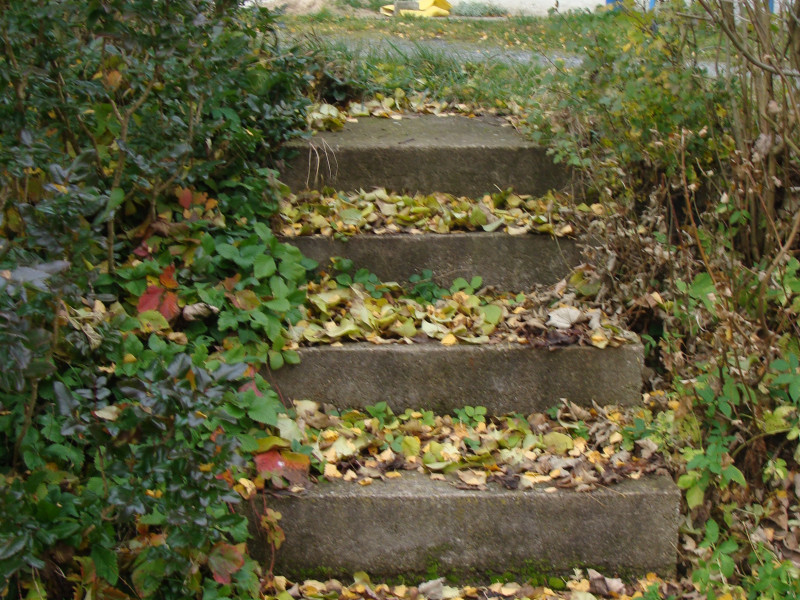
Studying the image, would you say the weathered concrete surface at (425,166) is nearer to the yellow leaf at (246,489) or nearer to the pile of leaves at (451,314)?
the pile of leaves at (451,314)

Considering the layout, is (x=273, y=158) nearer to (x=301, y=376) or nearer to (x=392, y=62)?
(x=301, y=376)

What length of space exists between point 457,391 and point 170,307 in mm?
1094

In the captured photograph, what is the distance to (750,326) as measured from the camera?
8.18ft

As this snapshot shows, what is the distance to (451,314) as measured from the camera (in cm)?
306

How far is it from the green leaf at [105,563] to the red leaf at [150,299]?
87 cm

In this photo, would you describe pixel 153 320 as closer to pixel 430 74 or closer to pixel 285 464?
pixel 285 464

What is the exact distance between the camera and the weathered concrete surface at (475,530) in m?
2.44

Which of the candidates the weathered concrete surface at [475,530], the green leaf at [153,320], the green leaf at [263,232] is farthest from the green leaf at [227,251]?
the weathered concrete surface at [475,530]

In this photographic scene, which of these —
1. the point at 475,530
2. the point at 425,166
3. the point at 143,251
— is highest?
the point at 425,166

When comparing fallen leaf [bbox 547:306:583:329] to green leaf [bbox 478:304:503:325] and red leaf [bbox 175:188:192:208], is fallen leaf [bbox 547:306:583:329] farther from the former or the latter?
red leaf [bbox 175:188:192:208]

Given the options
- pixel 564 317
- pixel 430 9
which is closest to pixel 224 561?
pixel 564 317

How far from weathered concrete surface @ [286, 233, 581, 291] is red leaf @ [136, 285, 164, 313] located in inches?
29.1

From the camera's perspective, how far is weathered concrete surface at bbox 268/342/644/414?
2.81 meters

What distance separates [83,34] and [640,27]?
2.14 metres
